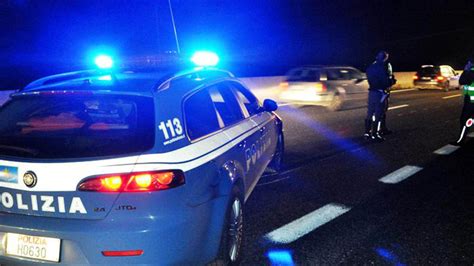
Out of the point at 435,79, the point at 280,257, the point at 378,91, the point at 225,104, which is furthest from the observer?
the point at 435,79

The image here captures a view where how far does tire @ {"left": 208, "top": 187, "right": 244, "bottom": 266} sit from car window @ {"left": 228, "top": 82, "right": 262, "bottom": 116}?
128cm

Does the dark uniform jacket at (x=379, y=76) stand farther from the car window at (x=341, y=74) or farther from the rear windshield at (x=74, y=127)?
the rear windshield at (x=74, y=127)

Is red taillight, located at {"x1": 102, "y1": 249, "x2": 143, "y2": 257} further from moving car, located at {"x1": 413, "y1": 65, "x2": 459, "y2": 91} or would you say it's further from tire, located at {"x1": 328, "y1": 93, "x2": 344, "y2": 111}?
moving car, located at {"x1": 413, "y1": 65, "x2": 459, "y2": 91}

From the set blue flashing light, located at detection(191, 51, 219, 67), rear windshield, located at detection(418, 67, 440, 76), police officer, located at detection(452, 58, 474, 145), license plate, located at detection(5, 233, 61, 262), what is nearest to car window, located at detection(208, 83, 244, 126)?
blue flashing light, located at detection(191, 51, 219, 67)

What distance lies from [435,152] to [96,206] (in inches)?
258

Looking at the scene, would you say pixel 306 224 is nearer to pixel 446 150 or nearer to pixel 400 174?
pixel 400 174

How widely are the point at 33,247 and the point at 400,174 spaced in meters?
4.95

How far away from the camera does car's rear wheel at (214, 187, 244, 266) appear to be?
10.1 ft

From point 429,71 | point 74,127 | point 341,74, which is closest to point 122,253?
point 74,127

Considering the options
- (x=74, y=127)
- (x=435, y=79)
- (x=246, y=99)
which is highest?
(x=74, y=127)

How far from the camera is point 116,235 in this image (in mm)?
2451

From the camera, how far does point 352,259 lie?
3496mm

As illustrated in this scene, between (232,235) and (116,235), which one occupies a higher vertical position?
(116,235)

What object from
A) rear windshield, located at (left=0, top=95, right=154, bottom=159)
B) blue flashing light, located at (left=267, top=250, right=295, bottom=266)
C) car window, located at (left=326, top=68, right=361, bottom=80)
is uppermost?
rear windshield, located at (left=0, top=95, right=154, bottom=159)
